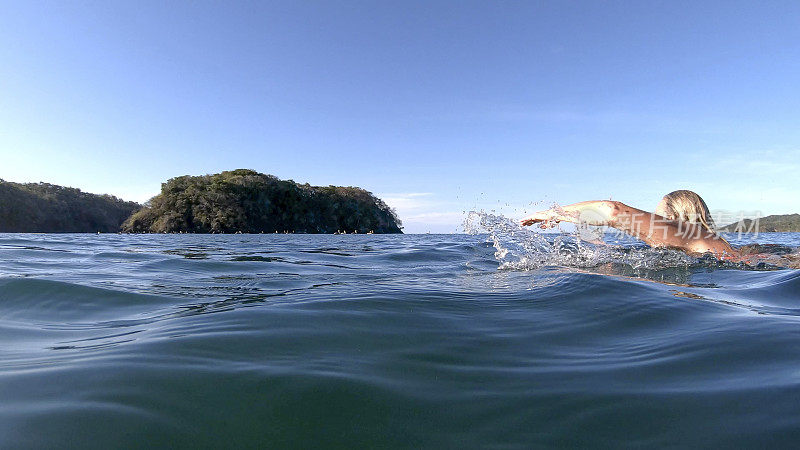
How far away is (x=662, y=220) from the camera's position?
4855 mm

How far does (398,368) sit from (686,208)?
220 inches

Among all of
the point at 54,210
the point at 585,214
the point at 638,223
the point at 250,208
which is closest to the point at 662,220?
the point at 638,223

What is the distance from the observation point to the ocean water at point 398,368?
3.81 feet

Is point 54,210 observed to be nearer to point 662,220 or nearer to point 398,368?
point 662,220

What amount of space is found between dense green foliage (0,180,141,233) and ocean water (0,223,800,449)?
77.7 metres

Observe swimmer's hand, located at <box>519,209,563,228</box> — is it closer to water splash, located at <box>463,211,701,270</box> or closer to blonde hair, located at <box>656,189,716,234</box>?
water splash, located at <box>463,211,701,270</box>

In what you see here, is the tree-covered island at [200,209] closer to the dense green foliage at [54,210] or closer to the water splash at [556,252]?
the dense green foliage at [54,210]

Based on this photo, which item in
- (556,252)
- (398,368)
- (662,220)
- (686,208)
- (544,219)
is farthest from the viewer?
(556,252)

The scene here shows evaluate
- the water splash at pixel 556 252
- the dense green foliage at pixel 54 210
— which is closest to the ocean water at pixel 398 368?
the water splash at pixel 556 252

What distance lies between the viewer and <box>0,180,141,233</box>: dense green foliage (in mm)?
62562

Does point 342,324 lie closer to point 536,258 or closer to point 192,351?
point 192,351

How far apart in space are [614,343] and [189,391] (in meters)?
1.89

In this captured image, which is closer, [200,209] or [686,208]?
[686,208]

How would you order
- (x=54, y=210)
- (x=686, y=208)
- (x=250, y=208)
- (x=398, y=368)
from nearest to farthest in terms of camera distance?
(x=398, y=368), (x=686, y=208), (x=54, y=210), (x=250, y=208)
